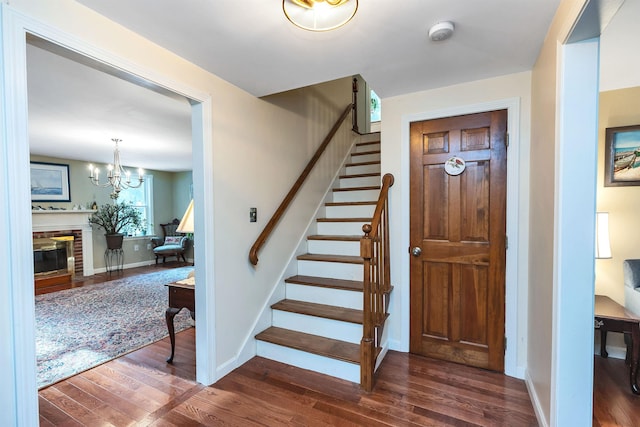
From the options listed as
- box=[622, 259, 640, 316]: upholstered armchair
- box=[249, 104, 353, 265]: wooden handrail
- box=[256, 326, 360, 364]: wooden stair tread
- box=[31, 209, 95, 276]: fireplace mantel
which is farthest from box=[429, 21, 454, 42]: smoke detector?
box=[31, 209, 95, 276]: fireplace mantel

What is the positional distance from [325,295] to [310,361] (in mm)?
565

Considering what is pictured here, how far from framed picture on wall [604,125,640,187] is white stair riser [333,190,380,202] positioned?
1995 millimetres

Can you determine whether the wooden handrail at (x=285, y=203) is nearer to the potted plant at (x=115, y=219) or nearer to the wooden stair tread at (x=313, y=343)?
the wooden stair tread at (x=313, y=343)

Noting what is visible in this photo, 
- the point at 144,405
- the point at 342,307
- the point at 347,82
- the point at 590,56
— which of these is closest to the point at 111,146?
the point at 347,82

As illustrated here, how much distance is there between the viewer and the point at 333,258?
9.43 ft

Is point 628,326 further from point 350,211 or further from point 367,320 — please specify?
point 350,211

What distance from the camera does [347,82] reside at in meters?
4.49

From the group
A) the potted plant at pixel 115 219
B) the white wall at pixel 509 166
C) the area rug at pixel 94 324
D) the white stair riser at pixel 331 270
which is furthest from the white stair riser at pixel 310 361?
the potted plant at pixel 115 219

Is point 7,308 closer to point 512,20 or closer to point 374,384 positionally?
point 374,384

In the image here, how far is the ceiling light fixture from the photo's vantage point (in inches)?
52.3

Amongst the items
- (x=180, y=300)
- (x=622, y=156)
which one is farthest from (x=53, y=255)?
(x=622, y=156)

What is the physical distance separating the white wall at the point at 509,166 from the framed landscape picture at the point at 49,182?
6.19 metres

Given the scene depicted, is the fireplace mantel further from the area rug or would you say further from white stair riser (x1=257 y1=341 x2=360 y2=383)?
white stair riser (x1=257 y1=341 x2=360 y2=383)

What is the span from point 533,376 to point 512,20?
2.13 m
